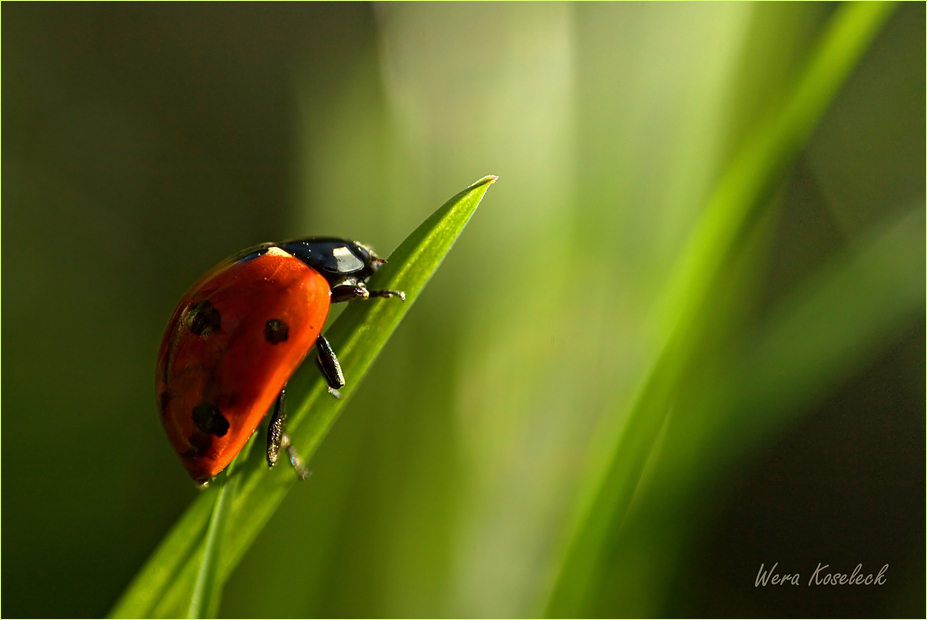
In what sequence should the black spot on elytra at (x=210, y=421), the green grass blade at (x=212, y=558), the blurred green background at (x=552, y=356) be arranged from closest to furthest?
the green grass blade at (x=212, y=558), the black spot on elytra at (x=210, y=421), the blurred green background at (x=552, y=356)

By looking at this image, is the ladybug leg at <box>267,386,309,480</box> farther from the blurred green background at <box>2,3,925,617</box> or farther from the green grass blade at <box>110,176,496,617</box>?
the blurred green background at <box>2,3,925,617</box>

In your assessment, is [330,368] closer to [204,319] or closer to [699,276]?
[204,319]

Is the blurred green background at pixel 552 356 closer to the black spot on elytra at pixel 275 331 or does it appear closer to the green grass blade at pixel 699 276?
the green grass blade at pixel 699 276

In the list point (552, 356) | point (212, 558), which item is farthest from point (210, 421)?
point (552, 356)
